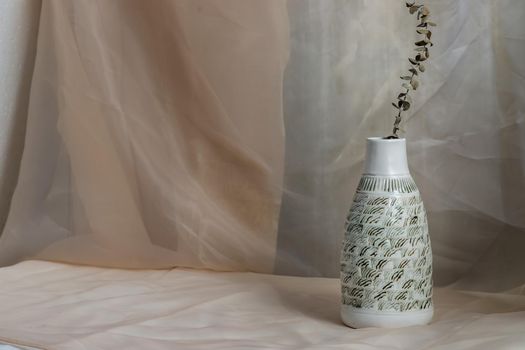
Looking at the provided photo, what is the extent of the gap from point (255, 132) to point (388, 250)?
41 cm

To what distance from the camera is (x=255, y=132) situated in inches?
54.0

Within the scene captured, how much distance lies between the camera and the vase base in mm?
1035

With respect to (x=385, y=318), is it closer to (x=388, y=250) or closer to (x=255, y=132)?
(x=388, y=250)

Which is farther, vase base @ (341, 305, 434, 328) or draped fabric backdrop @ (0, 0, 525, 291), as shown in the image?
draped fabric backdrop @ (0, 0, 525, 291)

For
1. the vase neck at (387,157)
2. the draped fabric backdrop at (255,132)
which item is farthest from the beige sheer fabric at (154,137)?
the vase neck at (387,157)

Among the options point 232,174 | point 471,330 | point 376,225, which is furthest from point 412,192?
point 232,174

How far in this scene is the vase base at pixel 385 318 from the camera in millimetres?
1035

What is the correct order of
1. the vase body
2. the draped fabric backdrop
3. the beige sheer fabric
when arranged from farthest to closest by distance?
the beige sheer fabric < the draped fabric backdrop < the vase body

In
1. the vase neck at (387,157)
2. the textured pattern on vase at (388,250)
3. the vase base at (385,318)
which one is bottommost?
the vase base at (385,318)

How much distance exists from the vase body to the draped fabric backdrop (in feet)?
0.79

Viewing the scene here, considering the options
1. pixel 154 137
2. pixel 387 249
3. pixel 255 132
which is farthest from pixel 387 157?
pixel 154 137

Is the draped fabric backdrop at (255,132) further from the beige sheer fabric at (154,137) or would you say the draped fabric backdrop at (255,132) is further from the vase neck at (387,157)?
the vase neck at (387,157)

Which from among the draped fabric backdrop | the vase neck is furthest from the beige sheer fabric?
the vase neck

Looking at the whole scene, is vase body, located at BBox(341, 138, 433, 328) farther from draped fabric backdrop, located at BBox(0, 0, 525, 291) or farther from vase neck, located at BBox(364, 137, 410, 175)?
draped fabric backdrop, located at BBox(0, 0, 525, 291)
